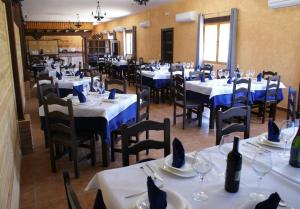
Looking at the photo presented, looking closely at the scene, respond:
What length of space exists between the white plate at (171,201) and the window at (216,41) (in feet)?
23.3

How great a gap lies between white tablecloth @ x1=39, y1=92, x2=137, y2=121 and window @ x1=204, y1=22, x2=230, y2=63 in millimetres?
5324

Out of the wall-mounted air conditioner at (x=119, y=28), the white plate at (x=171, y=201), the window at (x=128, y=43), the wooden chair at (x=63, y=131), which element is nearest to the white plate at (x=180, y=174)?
the white plate at (x=171, y=201)

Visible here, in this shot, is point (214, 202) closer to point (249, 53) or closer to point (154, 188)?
point (154, 188)

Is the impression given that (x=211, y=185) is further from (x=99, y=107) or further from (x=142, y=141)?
(x=99, y=107)

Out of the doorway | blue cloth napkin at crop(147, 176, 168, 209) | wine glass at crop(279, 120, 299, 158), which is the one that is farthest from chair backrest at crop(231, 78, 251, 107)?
the doorway

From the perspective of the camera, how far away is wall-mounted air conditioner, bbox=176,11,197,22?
8.82 metres

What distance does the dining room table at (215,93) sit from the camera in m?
4.52

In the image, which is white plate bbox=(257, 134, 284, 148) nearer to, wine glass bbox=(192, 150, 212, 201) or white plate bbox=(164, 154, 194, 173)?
wine glass bbox=(192, 150, 212, 201)

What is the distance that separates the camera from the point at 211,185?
147 centimetres

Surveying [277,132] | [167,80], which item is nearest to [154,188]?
[277,132]

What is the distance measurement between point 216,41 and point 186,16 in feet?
4.86

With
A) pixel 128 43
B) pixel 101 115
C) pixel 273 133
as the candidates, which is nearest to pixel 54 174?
pixel 101 115

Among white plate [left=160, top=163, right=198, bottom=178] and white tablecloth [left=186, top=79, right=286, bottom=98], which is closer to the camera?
white plate [left=160, top=163, right=198, bottom=178]

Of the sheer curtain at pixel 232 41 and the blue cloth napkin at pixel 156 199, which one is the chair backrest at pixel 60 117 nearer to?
the blue cloth napkin at pixel 156 199
